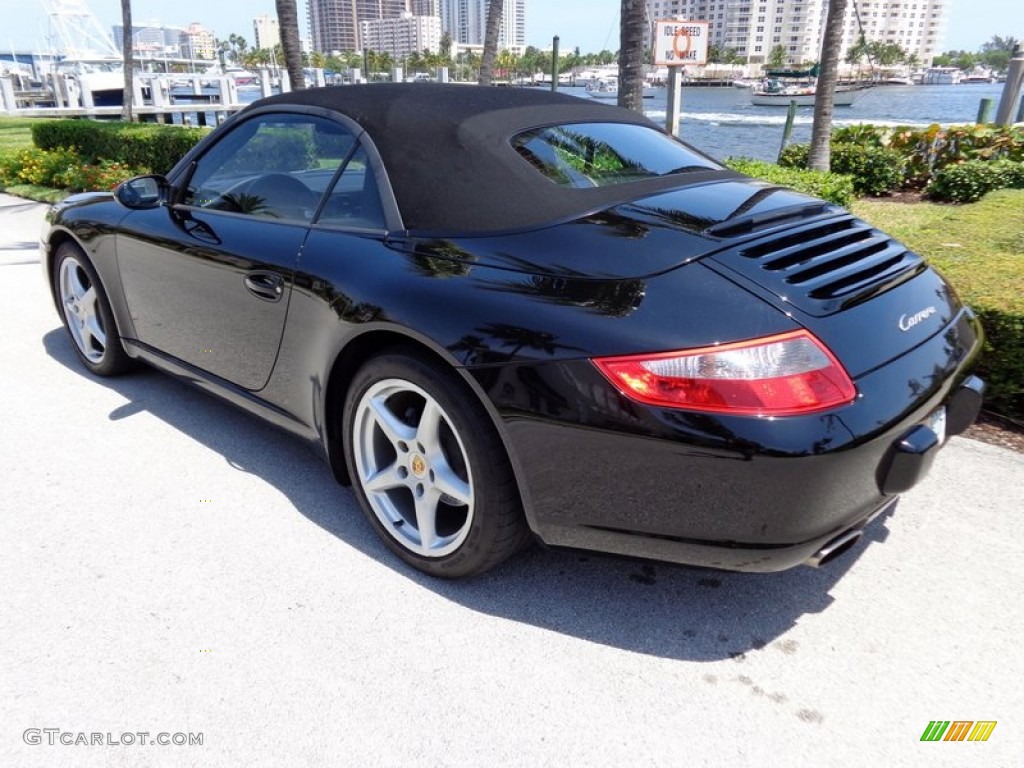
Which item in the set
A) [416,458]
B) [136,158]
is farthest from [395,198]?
[136,158]

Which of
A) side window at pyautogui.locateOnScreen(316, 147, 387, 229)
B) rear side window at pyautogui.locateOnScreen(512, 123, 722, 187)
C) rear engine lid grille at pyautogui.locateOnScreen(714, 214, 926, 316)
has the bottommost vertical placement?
rear engine lid grille at pyautogui.locateOnScreen(714, 214, 926, 316)

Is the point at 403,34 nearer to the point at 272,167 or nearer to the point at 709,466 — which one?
the point at 272,167

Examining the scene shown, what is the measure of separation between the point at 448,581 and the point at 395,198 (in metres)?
1.29

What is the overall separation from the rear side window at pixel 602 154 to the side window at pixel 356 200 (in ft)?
1.70

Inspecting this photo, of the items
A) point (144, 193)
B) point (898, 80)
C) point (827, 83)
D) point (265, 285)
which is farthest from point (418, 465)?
point (898, 80)

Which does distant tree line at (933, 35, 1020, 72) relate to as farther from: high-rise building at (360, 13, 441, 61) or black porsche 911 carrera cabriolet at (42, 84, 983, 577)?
black porsche 911 carrera cabriolet at (42, 84, 983, 577)

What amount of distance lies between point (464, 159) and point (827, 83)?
8.95 metres

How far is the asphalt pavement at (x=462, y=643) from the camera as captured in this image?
6.28 feet

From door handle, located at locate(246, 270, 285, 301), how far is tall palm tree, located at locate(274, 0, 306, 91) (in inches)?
340

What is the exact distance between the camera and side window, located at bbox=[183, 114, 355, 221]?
289cm

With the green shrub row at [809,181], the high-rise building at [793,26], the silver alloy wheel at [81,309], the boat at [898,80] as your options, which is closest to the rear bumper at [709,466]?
the silver alloy wheel at [81,309]

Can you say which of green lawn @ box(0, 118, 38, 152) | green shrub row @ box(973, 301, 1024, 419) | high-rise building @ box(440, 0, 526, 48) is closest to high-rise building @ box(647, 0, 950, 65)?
high-rise building @ box(440, 0, 526, 48)

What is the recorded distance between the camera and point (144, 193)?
11.4 feet

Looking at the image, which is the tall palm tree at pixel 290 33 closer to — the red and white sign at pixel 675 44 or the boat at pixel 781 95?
the red and white sign at pixel 675 44
